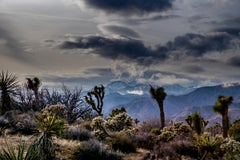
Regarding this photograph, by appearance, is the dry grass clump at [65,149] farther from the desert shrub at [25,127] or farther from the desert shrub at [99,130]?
the desert shrub at [25,127]

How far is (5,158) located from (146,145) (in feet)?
41.5

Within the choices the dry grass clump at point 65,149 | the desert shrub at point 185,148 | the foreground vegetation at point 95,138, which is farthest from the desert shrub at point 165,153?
the dry grass clump at point 65,149

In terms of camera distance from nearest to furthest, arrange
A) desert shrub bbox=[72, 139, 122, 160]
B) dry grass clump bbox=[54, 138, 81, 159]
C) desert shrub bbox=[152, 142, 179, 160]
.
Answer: dry grass clump bbox=[54, 138, 81, 159] → desert shrub bbox=[72, 139, 122, 160] → desert shrub bbox=[152, 142, 179, 160]

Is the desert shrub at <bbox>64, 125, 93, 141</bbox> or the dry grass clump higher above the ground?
the desert shrub at <bbox>64, 125, 93, 141</bbox>

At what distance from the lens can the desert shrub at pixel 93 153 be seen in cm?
1505

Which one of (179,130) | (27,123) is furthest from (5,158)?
(179,130)

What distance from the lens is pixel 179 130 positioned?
2611cm

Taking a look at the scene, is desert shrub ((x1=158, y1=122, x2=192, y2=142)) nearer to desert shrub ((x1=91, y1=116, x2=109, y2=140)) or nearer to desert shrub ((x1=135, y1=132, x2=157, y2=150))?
desert shrub ((x1=135, y1=132, x2=157, y2=150))

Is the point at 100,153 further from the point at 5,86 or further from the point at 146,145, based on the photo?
the point at 5,86

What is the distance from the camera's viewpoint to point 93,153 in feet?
50.2

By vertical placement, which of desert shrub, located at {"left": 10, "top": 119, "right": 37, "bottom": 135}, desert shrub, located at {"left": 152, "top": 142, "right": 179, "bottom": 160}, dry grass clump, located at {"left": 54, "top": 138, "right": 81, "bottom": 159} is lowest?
desert shrub, located at {"left": 152, "top": 142, "right": 179, "bottom": 160}

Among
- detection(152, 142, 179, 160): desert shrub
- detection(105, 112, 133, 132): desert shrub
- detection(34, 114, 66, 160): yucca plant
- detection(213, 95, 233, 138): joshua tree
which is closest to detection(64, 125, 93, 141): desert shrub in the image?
detection(152, 142, 179, 160): desert shrub

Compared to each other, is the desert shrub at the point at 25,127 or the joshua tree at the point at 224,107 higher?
the joshua tree at the point at 224,107

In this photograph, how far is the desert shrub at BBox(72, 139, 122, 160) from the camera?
15047mm
